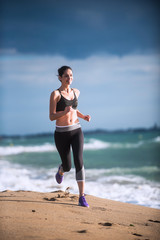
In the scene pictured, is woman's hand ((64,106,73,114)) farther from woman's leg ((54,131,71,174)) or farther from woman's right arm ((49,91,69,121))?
Answer: woman's leg ((54,131,71,174))

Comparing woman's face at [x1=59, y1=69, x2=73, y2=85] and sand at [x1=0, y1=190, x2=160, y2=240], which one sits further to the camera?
woman's face at [x1=59, y1=69, x2=73, y2=85]

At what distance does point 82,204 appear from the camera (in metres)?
4.25

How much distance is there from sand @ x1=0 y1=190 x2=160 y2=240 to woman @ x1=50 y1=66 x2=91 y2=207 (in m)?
0.41

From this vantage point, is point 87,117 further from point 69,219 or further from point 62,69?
point 69,219

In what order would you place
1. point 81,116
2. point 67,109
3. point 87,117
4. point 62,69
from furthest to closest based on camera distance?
1. point 81,116
2. point 87,117
3. point 62,69
4. point 67,109

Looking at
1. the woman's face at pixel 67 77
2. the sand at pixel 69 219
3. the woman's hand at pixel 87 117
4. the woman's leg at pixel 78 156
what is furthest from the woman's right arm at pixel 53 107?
the sand at pixel 69 219

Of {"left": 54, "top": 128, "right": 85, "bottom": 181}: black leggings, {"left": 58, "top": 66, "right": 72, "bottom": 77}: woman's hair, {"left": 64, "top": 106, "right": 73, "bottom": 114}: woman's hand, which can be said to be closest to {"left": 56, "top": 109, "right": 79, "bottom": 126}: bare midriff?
{"left": 54, "top": 128, "right": 85, "bottom": 181}: black leggings

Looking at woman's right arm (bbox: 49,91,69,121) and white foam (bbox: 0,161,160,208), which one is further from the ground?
woman's right arm (bbox: 49,91,69,121)

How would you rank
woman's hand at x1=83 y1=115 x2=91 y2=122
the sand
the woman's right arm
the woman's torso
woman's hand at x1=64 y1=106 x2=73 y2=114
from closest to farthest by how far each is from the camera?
the sand
woman's hand at x1=64 y1=106 x2=73 y2=114
the woman's right arm
the woman's torso
woman's hand at x1=83 y1=115 x2=91 y2=122

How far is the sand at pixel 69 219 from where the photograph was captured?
296cm

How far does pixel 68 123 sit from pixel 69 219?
1394 mm

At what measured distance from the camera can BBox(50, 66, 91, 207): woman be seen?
4.23 m

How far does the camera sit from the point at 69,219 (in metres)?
3.51

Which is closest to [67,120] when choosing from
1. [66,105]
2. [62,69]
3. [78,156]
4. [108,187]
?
[66,105]
